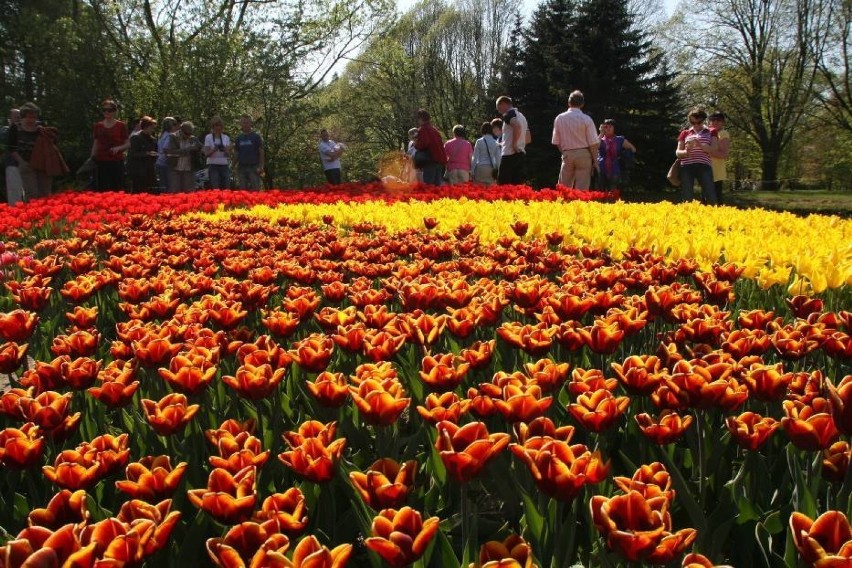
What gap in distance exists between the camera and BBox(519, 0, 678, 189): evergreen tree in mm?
24422

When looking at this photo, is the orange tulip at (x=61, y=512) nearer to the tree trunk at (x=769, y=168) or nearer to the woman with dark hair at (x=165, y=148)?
the woman with dark hair at (x=165, y=148)

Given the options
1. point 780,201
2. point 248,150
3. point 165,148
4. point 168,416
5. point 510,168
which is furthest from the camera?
point 780,201

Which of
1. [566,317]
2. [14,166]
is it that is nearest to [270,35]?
[14,166]

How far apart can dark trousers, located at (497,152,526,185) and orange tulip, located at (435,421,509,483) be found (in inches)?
406

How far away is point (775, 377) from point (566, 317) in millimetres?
836

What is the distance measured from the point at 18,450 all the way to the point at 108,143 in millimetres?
10486

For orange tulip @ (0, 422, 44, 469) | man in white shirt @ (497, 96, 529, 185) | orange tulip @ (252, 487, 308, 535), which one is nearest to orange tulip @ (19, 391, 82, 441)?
Result: orange tulip @ (0, 422, 44, 469)

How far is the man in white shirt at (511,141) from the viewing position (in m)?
10.6

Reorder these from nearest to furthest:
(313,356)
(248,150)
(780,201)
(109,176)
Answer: (313,356), (109,176), (248,150), (780,201)

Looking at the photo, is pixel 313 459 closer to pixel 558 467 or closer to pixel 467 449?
pixel 467 449

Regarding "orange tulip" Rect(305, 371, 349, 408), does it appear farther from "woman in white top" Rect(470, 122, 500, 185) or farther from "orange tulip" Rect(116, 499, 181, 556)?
"woman in white top" Rect(470, 122, 500, 185)

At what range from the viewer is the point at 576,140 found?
10.0 metres

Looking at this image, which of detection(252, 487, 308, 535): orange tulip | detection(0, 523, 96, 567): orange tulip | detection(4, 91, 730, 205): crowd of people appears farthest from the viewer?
detection(4, 91, 730, 205): crowd of people

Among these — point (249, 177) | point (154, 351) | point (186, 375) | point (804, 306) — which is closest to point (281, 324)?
point (154, 351)
